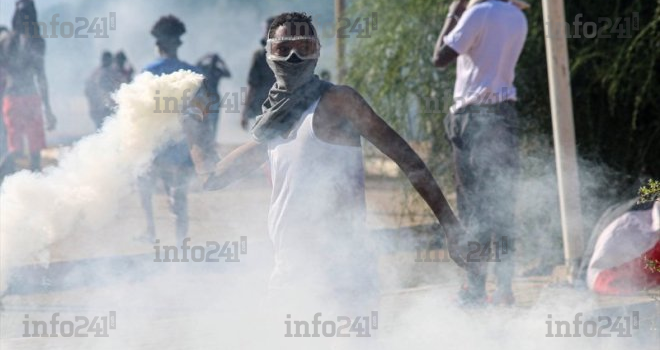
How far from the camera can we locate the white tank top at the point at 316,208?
15.0ft

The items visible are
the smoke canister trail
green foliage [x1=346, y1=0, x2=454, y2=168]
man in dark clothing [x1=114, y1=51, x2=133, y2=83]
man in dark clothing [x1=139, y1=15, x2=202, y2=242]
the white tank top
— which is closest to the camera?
the white tank top

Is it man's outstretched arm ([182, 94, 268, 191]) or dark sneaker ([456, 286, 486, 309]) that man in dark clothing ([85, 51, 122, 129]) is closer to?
dark sneaker ([456, 286, 486, 309])

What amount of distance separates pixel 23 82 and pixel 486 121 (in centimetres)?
601

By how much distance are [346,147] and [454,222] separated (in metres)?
0.48

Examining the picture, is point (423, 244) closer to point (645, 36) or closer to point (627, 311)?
point (645, 36)

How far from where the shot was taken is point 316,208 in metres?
4.62

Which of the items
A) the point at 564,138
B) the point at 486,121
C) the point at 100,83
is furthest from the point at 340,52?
the point at 100,83

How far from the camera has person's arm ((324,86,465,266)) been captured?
4.59 metres

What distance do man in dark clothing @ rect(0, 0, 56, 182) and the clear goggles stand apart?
7.39 m

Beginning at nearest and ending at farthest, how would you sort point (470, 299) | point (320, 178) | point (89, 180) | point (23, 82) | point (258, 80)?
point (320, 178) → point (89, 180) → point (470, 299) → point (23, 82) → point (258, 80)

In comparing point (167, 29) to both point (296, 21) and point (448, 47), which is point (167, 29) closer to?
point (448, 47)

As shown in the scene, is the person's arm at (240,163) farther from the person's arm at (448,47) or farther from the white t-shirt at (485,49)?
the person's arm at (448,47)

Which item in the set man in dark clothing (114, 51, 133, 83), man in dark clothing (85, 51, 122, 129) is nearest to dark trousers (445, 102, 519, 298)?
man in dark clothing (85, 51, 122, 129)

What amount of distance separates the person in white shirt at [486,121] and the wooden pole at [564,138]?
1.22 ft
